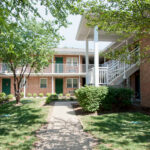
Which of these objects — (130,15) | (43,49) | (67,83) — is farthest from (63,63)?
(130,15)

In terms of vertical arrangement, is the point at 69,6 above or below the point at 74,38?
below

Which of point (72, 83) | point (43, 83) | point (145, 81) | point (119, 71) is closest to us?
point (145, 81)

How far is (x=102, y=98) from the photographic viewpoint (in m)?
7.95

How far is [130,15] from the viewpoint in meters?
4.36

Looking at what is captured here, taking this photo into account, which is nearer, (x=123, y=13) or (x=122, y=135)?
(x=123, y=13)

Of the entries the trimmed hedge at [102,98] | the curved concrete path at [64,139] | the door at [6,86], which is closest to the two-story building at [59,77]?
the door at [6,86]

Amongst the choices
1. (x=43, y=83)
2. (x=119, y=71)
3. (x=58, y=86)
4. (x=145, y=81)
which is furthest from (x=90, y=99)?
(x=43, y=83)

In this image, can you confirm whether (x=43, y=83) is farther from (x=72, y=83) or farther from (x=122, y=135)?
(x=122, y=135)

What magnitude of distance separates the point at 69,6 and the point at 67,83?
52.8 feet

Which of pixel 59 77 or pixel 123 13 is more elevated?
pixel 123 13

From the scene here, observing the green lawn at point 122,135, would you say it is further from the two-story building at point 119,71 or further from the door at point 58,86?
the door at point 58,86

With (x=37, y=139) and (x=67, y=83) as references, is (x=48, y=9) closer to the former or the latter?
(x=37, y=139)

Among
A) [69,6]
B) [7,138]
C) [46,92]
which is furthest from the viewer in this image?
[46,92]

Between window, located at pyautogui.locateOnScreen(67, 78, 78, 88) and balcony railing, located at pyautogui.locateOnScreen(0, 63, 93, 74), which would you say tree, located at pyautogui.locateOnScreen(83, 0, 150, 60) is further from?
window, located at pyautogui.locateOnScreen(67, 78, 78, 88)
